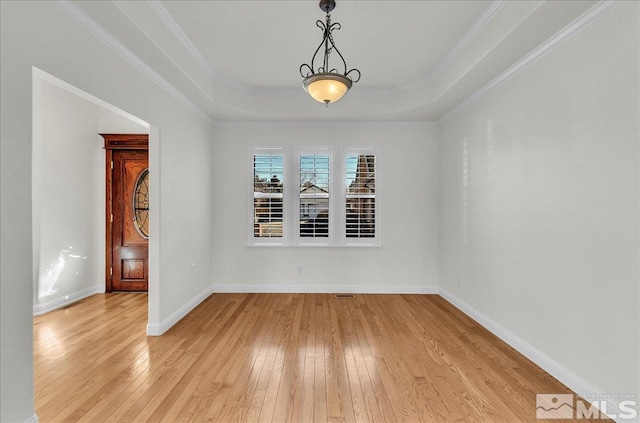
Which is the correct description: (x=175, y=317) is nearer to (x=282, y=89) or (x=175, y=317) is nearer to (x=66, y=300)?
(x=66, y=300)

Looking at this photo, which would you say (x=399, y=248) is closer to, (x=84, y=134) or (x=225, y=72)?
(x=225, y=72)

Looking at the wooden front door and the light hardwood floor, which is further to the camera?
the wooden front door

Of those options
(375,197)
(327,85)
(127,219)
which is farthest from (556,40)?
(127,219)

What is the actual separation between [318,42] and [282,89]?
1384 millimetres

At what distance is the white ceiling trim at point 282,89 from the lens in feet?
8.71

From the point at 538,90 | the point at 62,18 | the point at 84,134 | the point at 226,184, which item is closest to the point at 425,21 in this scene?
the point at 538,90

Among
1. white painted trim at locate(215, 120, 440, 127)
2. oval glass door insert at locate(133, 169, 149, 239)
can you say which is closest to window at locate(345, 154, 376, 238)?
white painted trim at locate(215, 120, 440, 127)

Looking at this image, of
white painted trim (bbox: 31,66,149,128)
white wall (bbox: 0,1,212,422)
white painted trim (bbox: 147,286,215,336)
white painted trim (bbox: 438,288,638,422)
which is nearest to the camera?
white wall (bbox: 0,1,212,422)

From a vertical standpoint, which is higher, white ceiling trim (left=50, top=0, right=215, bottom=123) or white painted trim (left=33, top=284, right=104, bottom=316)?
white ceiling trim (left=50, top=0, right=215, bottom=123)

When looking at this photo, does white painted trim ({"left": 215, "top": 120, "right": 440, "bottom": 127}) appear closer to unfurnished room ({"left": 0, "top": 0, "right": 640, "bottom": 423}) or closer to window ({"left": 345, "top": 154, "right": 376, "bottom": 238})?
unfurnished room ({"left": 0, "top": 0, "right": 640, "bottom": 423})

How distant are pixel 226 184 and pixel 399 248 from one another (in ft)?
10.0

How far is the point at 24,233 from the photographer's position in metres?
1.84

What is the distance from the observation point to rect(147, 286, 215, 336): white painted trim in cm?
339

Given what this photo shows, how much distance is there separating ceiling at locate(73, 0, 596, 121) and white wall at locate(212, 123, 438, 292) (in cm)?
48
